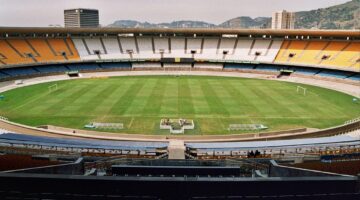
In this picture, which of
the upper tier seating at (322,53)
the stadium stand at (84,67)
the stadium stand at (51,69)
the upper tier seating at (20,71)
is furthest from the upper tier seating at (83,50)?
the upper tier seating at (322,53)

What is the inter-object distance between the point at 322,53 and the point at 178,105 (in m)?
39.8

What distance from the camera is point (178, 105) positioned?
1662 inches

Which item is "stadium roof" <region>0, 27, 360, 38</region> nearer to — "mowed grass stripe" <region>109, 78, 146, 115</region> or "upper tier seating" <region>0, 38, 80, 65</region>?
"upper tier seating" <region>0, 38, 80, 65</region>

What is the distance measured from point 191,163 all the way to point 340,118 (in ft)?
96.8

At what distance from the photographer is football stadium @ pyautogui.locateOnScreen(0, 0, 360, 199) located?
863cm

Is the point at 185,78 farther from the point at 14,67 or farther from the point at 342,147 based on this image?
the point at 342,147

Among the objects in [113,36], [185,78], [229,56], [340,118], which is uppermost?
[113,36]

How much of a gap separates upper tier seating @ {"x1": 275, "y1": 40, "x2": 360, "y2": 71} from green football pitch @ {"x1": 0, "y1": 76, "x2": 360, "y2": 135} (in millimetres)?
11568

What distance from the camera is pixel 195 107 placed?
41.3 metres

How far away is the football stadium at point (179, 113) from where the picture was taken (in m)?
8.63

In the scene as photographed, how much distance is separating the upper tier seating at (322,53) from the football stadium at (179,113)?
219 millimetres

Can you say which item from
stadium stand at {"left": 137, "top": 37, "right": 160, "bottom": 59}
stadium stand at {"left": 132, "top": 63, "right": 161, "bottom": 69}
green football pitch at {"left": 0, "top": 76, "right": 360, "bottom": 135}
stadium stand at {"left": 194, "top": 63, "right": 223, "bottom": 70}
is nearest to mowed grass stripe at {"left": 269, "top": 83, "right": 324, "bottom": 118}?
green football pitch at {"left": 0, "top": 76, "right": 360, "bottom": 135}

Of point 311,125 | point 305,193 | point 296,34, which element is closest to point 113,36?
point 296,34

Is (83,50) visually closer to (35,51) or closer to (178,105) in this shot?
(35,51)
